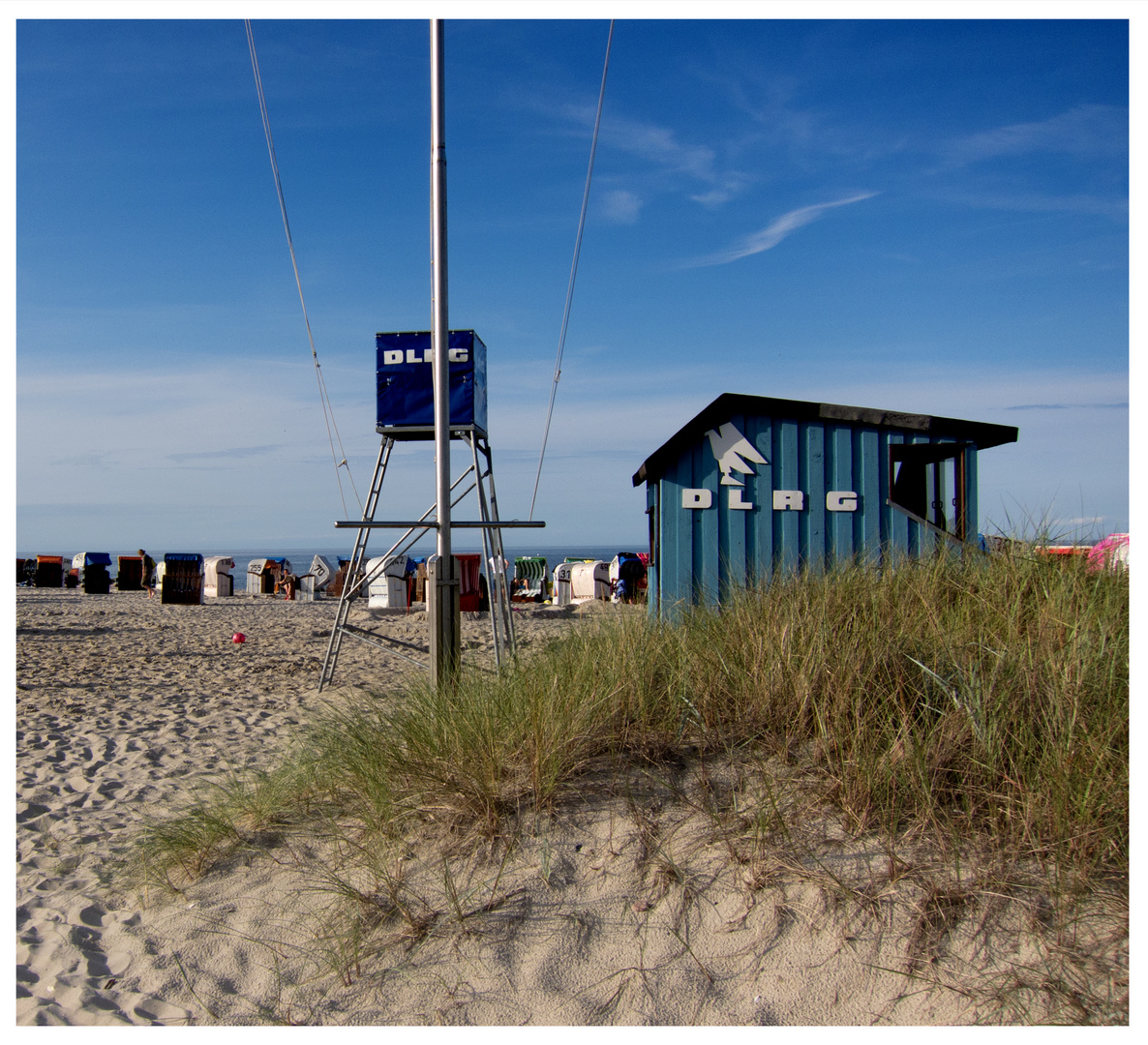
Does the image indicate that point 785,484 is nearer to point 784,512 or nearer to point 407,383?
point 784,512

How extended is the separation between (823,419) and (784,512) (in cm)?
111

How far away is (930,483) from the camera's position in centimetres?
1038

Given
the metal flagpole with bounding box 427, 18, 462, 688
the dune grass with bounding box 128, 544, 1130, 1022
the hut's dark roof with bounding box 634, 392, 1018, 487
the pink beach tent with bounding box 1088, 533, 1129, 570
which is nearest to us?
the dune grass with bounding box 128, 544, 1130, 1022

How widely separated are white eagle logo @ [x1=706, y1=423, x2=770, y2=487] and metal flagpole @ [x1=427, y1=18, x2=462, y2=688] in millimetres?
3828

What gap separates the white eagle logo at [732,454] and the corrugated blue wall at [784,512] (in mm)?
56

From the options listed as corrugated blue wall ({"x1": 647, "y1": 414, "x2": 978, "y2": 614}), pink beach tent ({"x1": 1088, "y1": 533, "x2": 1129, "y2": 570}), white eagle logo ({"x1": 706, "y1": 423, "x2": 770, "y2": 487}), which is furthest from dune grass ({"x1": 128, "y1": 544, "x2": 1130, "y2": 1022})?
white eagle logo ({"x1": 706, "y1": 423, "x2": 770, "y2": 487})

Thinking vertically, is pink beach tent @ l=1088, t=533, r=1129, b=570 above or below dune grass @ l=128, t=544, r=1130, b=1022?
above

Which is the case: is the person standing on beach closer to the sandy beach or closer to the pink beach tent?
the sandy beach

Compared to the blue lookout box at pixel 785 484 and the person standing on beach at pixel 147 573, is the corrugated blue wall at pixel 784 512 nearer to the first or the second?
the blue lookout box at pixel 785 484

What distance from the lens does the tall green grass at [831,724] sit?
3164 mm

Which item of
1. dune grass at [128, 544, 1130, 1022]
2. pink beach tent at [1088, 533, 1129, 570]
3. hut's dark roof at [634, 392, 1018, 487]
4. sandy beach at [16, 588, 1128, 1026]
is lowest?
sandy beach at [16, 588, 1128, 1026]

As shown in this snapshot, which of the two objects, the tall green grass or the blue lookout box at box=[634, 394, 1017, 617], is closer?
the tall green grass

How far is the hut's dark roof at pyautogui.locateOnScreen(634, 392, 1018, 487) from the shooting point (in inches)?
331

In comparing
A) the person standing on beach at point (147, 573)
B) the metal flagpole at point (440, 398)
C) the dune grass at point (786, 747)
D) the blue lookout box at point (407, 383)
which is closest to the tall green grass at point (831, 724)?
the dune grass at point (786, 747)
